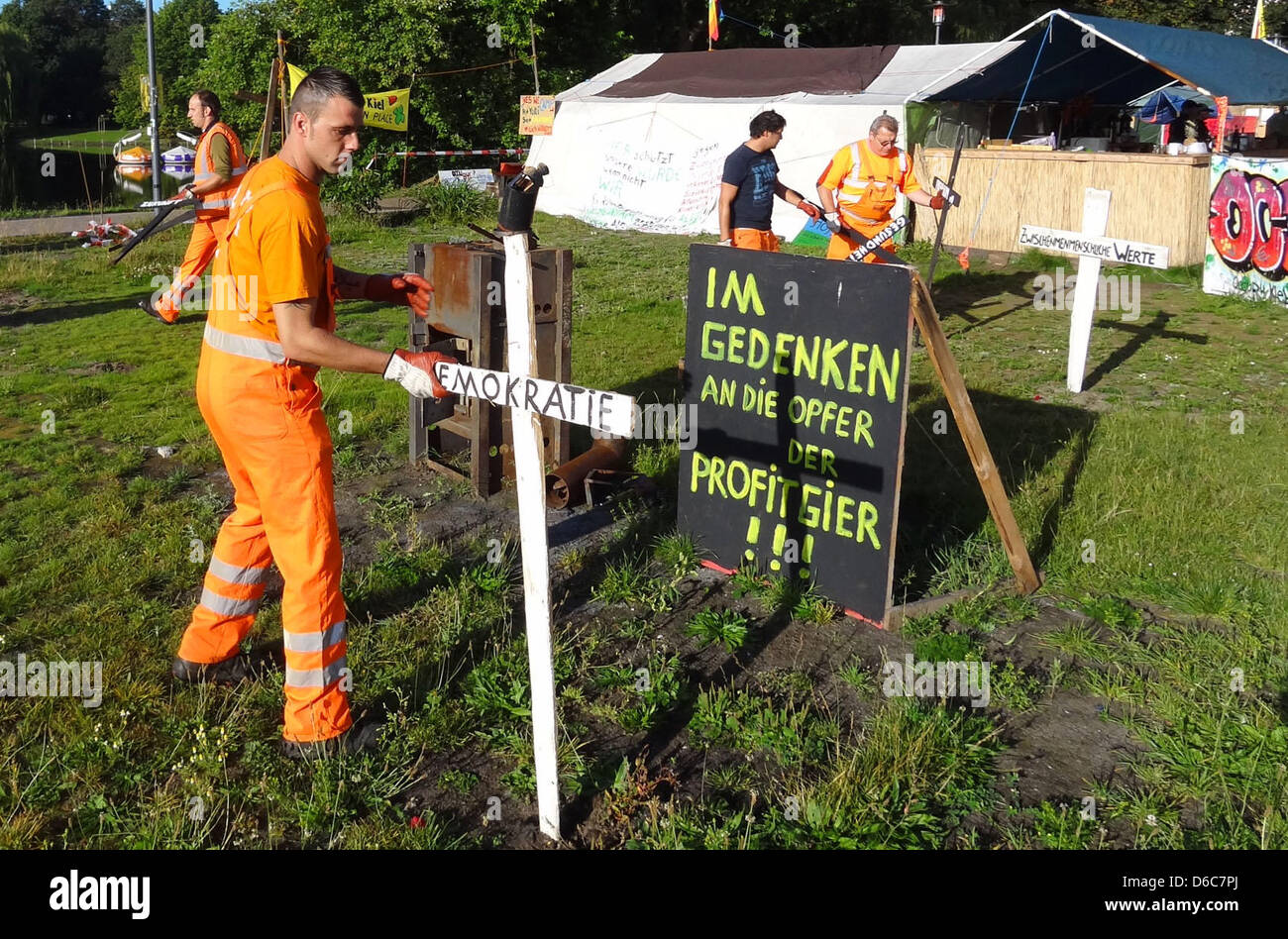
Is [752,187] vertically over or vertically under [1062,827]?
over

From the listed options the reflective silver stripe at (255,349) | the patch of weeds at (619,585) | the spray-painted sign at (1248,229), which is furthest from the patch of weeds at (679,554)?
the spray-painted sign at (1248,229)

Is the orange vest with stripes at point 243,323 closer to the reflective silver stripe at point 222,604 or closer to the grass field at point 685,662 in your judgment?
the reflective silver stripe at point 222,604

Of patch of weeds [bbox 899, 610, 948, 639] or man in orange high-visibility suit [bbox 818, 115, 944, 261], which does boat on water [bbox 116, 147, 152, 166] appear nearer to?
man in orange high-visibility suit [bbox 818, 115, 944, 261]

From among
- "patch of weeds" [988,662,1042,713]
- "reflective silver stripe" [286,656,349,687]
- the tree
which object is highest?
the tree

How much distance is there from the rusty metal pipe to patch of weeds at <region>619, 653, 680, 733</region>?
198 cm

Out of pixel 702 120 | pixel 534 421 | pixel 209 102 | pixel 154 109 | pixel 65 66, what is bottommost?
pixel 534 421

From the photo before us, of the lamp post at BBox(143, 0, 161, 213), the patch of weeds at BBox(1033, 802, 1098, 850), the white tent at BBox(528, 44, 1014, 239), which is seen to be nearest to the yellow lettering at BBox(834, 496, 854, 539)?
the patch of weeds at BBox(1033, 802, 1098, 850)

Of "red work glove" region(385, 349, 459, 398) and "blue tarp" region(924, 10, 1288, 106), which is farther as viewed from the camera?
"blue tarp" region(924, 10, 1288, 106)

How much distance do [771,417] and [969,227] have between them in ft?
46.7

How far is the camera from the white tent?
62.6 feet

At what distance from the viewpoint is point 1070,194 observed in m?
16.8

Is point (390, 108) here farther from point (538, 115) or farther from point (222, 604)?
point (222, 604)

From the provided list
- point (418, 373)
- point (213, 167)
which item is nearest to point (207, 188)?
point (213, 167)

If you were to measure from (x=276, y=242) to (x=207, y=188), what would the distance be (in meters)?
7.09
